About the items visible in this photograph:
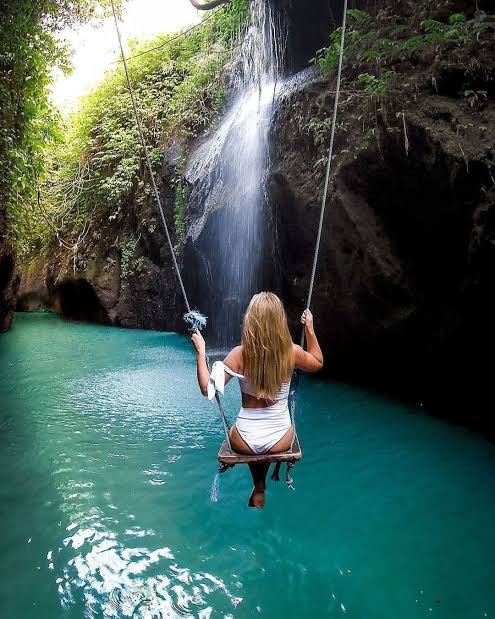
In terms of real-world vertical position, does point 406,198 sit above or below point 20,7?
below

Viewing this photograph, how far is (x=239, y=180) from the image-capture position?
26.4 feet

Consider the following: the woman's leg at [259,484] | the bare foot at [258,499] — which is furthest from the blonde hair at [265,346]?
the bare foot at [258,499]

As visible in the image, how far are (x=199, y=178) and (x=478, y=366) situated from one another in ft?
21.8

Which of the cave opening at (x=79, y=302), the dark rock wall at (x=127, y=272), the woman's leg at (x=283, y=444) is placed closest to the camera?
the woman's leg at (x=283, y=444)

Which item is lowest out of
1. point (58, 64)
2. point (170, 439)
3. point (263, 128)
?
point (170, 439)

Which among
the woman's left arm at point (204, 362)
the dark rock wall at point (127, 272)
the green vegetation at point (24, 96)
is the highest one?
the green vegetation at point (24, 96)

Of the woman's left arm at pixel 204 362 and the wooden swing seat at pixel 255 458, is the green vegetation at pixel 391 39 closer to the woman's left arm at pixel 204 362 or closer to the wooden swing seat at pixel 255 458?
the woman's left arm at pixel 204 362

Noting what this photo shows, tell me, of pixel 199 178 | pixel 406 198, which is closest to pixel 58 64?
pixel 199 178

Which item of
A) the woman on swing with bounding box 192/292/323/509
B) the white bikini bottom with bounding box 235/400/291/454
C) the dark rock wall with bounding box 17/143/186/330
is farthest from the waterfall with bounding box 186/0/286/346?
the white bikini bottom with bounding box 235/400/291/454

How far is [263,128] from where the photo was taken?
7.45m

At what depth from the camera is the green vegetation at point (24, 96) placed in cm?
782

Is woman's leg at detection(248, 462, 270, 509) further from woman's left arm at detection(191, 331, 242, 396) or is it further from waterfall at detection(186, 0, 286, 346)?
waterfall at detection(186, 0, 286, 346)

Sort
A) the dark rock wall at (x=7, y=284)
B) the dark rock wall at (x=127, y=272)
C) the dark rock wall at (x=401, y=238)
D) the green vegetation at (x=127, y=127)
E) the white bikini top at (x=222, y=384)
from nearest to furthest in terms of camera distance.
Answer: the white bikini top at (x=222, y=384)
the dark rock wall at (x=401, y=238)
the dark rock wall at (x=7, y=284)
the green vegetation at (x=127, y=127)
the dark rock wall at (x=127, y=272)

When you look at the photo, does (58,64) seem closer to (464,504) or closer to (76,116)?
(76,116)
